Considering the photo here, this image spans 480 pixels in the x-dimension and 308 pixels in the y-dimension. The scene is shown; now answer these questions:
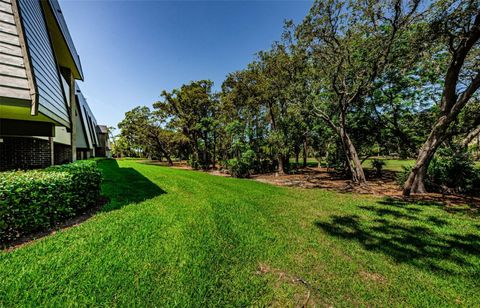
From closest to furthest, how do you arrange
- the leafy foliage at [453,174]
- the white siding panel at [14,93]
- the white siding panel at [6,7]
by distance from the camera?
the white siding panel at [14,93] < the white siding panel at [6,7] < the leafy foliage at [453,174]

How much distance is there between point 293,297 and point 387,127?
42.0 ft

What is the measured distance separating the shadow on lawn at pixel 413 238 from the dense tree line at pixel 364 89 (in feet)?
12.2

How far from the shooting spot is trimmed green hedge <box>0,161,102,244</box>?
2.93 m

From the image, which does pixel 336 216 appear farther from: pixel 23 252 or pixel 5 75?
pixel 5 75

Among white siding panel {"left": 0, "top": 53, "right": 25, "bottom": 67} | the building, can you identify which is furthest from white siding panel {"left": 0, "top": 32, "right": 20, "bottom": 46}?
white siding panel {"left": 0, "top": 53, "right": 25, "bottom": 67}

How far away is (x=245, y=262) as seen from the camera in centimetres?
271

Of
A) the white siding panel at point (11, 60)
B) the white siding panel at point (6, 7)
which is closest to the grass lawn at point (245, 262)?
the white siding panel at point (11, 60)

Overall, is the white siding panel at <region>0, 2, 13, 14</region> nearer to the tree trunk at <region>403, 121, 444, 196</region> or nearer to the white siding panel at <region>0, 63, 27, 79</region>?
the white siding panel at <region>0, 63, 27, 79</region>

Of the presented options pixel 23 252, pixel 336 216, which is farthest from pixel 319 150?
pixel 23 252

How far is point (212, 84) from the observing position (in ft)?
68.4

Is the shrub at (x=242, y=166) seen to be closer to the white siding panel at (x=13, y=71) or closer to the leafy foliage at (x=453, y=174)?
the leafy foliage at (x=453, y=174)

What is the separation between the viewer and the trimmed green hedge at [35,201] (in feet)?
9.62

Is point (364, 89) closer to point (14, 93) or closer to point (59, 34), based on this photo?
point (14, 93)

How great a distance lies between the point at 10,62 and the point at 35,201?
283 centimetres
